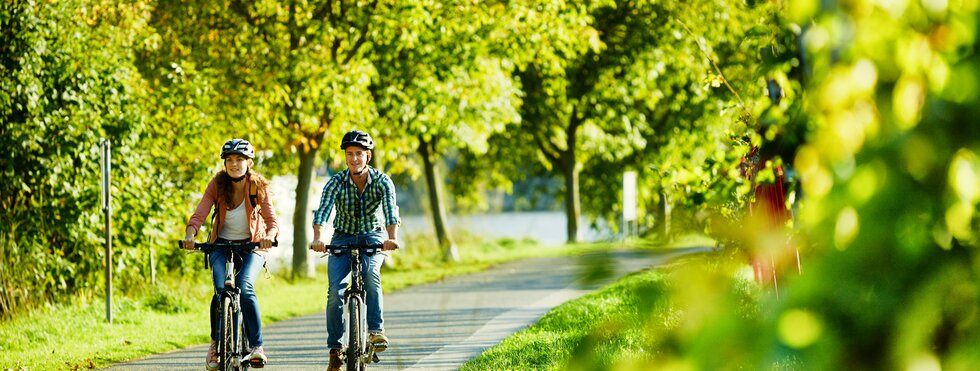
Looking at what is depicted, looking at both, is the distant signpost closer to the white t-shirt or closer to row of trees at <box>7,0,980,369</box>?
row of trees at <box>7,0,980,369</box>

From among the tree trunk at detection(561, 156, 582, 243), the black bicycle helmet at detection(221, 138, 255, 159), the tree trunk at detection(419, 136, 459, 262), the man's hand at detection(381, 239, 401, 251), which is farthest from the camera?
the tree trunk at detection(561, 156, 582, 243)

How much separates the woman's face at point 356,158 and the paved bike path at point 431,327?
1.42m

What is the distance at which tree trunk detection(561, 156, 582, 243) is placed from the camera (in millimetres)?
36031

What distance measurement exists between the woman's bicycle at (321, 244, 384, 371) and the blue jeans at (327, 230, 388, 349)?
0.05m

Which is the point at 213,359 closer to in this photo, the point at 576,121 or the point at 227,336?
the point at 227,336

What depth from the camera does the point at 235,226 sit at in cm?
842

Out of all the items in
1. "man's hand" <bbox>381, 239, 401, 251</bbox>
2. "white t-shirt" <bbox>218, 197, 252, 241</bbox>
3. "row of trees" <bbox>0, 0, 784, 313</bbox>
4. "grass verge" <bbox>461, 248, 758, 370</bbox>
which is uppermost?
"row of trees" <bbox>0, 0, 784, 313</bbox>

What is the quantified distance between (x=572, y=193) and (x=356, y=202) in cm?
2805

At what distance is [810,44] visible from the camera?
1938 mm

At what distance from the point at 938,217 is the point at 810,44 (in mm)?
313

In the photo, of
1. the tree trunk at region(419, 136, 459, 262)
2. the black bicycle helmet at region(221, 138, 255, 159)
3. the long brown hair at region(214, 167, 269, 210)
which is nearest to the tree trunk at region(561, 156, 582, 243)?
the tree trunk at region(419, 136, 459, 262)

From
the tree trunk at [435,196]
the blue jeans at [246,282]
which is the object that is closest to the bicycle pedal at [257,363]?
the blue jeans at [246,282]

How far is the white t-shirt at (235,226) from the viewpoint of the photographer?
8414 mm

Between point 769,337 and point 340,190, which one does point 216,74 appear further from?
point 769,337
